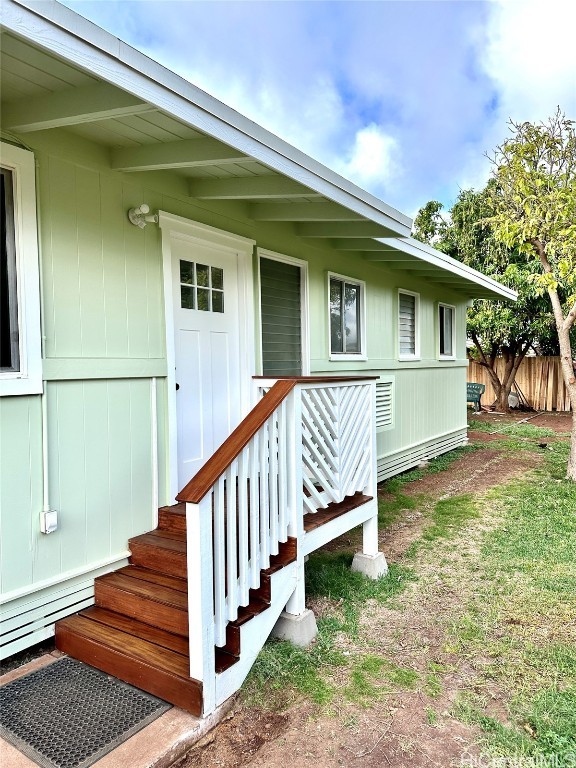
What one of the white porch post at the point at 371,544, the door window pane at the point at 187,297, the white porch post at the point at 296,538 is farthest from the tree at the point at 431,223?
the white porch post at the point at 296,538

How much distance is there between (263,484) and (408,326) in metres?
5.35

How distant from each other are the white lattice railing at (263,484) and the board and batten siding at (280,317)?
2.98 feet

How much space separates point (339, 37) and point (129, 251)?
5.42 metres

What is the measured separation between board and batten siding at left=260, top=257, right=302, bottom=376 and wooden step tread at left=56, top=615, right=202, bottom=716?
243 cm

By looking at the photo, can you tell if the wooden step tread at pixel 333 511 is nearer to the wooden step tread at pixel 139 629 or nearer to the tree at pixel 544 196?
the wooden step tread at pixel 139 629

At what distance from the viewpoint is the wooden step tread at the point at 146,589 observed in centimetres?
254

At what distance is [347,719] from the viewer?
7.34ft

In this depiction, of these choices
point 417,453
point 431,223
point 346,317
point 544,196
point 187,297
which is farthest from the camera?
point 431,223

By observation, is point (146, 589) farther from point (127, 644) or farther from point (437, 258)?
point (437, 258)

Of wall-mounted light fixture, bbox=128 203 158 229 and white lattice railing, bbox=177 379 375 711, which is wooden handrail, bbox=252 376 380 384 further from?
wall-mounted light fixture, bbox=128 203 158 229

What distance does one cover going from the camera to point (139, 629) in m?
2.54

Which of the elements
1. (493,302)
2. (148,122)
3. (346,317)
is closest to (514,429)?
(493,302)

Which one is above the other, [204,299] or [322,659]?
[204,299]

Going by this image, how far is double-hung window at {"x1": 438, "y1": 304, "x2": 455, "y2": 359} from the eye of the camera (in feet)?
28.3
